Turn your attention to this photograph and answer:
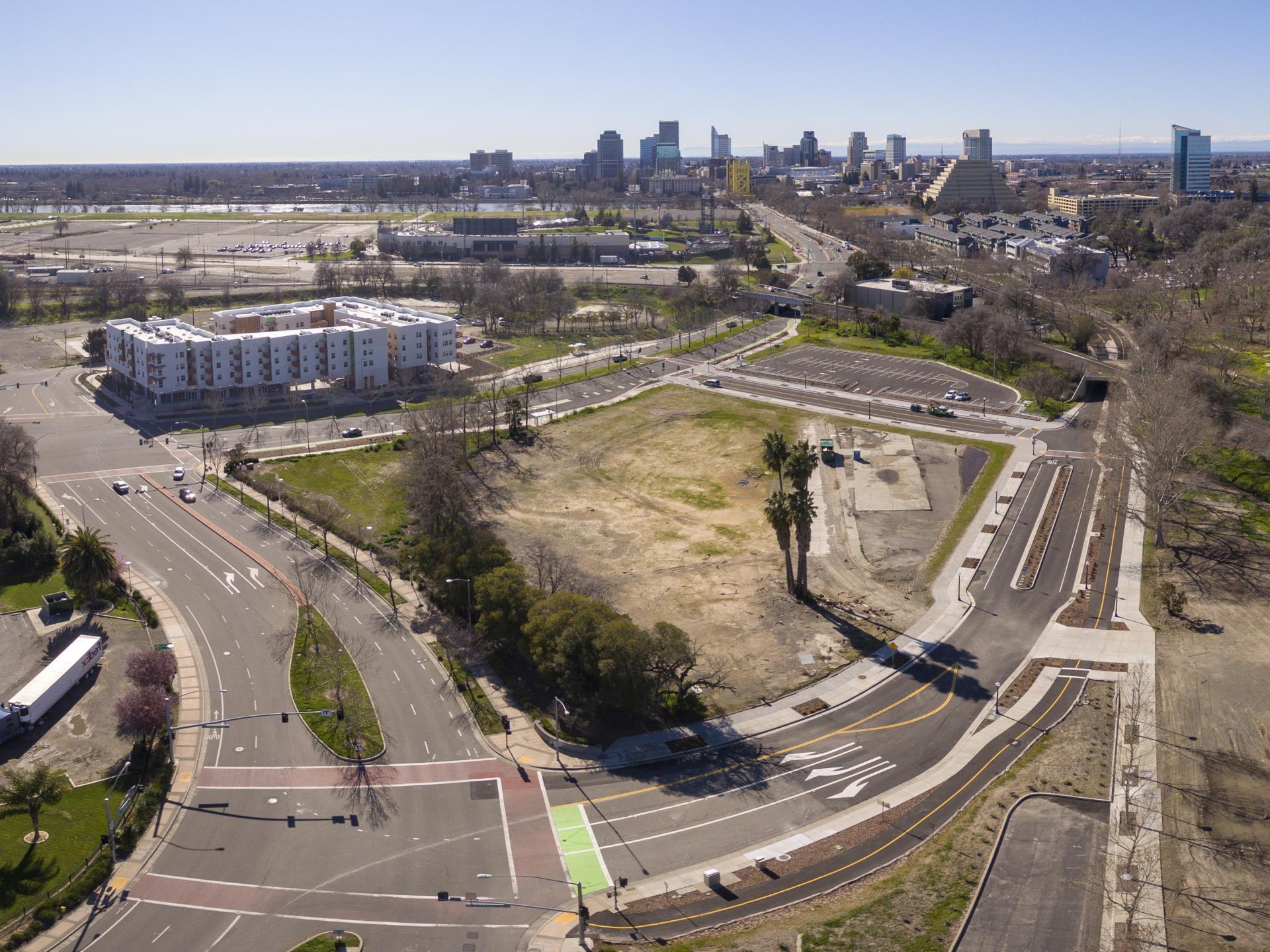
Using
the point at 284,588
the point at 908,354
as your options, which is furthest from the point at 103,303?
the point at 908,354

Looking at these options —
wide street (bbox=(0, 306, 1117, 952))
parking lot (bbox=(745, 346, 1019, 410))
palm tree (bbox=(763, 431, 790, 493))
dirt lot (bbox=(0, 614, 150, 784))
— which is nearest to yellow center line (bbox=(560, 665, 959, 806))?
wide street (bbox=(0, 306, 1117, 952))

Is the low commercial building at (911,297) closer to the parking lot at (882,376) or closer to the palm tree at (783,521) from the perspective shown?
the parking lot at (882,376)

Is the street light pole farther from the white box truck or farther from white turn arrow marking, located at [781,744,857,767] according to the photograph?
white turn arrow marking, located at [781,744,857,767]

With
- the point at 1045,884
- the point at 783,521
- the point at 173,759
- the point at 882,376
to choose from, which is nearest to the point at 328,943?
the point at 173,759

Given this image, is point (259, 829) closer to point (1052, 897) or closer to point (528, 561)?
point (528, 561)

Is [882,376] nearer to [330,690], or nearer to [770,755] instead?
[770,755]

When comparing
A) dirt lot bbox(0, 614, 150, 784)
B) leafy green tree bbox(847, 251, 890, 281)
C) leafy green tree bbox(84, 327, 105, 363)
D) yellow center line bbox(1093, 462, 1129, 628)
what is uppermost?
leafy green tree bbox(847, 251, 890, 281)
